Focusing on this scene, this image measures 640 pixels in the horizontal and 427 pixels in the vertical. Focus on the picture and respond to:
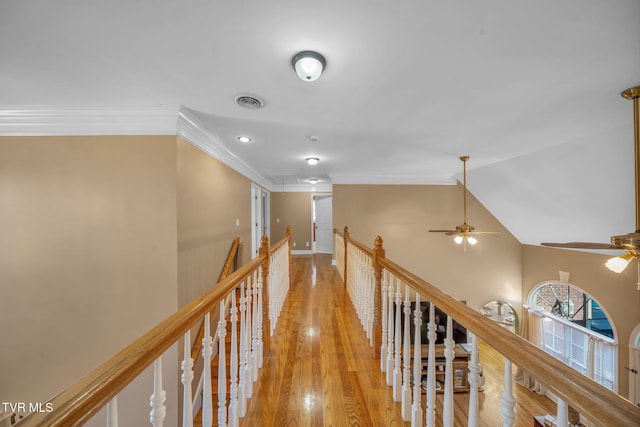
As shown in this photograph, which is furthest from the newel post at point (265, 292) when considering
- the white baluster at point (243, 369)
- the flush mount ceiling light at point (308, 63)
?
the flush mount ceiling light at point (308, 63)

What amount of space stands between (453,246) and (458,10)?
18.9 ft

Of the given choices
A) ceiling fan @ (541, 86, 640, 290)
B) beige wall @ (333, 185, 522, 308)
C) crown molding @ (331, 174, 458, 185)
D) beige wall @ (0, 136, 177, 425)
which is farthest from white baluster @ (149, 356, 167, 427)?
crown molding @ (331, 174, 458, 185)

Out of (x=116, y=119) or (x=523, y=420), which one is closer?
(x=116, y=119)

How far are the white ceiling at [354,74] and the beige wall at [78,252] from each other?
0.98ft

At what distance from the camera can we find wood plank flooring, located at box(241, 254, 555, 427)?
1474 mm

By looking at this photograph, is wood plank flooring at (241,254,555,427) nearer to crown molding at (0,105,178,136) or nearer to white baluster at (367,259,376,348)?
white baluster at (367,259,376,348)

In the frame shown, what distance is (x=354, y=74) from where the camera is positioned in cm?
178

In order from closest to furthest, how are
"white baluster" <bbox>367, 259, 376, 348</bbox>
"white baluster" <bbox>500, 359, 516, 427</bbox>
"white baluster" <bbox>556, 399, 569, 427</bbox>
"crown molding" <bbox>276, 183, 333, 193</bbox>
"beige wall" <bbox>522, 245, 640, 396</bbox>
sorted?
"white baluster" <bbox>556, 399, 569, 427</bbox> < "white baluster" <bbox>500, 359, 516, 427</bbox> < "white baluster" <bbox>367, 259, 376, 348</bbox> < "beige wall" <bbox>522, 245, 640, 396</bbox> < "crown molding" <bbox>276, 183, 333, 193</bbox>

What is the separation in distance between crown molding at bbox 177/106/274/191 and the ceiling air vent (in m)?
0.61

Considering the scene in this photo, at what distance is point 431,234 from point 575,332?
11.1 ft

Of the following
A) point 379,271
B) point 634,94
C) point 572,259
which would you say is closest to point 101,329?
point 379,271

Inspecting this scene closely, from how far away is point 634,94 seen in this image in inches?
77.5

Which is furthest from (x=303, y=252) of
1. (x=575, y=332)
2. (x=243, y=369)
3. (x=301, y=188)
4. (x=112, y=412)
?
(x=112, y=412)

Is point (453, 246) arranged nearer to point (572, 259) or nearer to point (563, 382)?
point (572, 259)
